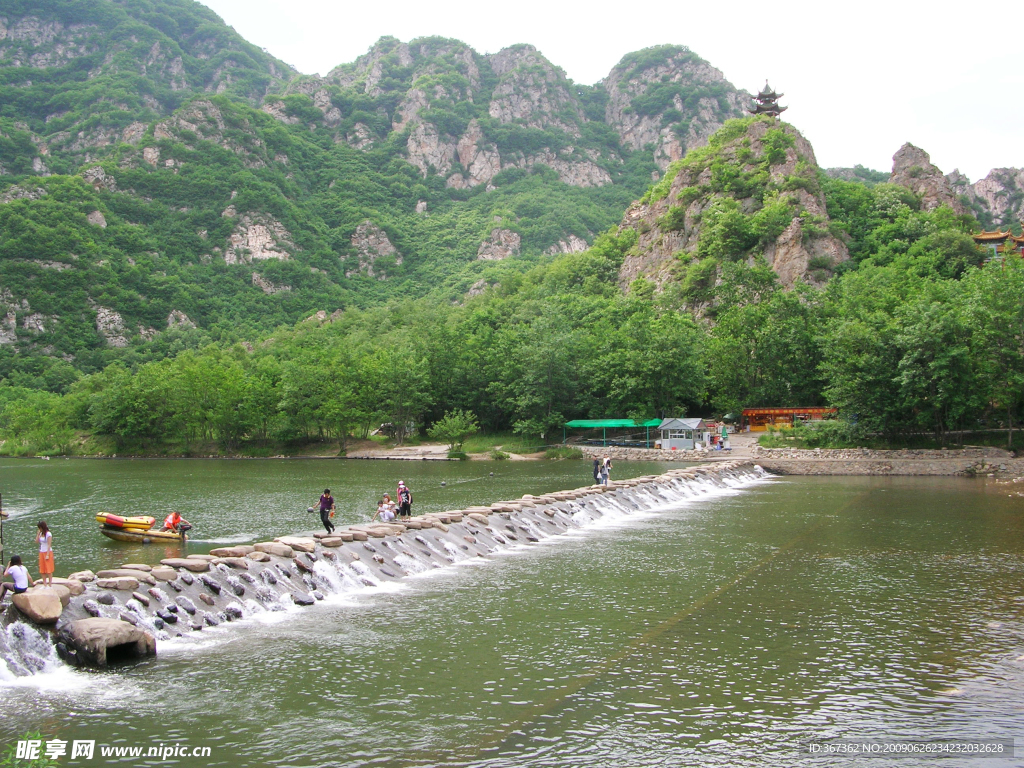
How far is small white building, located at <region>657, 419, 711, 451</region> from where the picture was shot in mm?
66375

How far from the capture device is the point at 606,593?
62.2 ft

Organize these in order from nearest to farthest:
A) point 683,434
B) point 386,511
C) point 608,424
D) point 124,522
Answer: point 386,511, point 124,522, point 683,434, point 608,424

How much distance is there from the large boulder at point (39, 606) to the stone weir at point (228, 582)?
0.06 feet

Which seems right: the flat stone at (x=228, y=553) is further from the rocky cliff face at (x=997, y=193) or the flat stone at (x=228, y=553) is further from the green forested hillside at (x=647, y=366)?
the rocky cliff face at (x=997, y=193)

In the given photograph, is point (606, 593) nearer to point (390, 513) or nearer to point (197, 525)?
point (390, 513)

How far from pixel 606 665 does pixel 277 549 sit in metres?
10.8

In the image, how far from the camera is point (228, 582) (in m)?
18.2

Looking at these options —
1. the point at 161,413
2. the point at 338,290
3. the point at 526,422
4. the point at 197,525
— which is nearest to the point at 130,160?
the point at 338,290

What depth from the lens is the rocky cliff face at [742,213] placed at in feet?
329

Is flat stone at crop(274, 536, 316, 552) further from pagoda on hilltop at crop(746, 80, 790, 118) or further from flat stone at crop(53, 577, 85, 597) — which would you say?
pagoda on hilltop at crop(746, 80, 790, 118)

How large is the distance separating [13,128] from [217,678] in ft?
726

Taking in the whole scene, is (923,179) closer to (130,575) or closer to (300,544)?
(300,544)

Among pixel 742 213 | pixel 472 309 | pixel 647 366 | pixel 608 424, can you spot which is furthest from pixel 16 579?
pixel 742 213

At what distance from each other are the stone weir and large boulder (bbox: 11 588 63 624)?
0.06 feet
